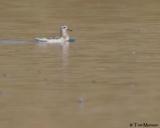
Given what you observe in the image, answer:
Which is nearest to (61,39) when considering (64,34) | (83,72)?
(64,34)

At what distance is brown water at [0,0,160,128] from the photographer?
15359mm

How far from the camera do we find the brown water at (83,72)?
15.4 metres

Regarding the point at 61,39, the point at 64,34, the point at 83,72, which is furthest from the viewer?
the point at 64,34

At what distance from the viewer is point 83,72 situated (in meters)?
19.6

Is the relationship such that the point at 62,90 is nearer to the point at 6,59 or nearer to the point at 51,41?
the point at 6,59

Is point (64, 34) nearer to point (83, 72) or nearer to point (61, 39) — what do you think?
point (61, 39)

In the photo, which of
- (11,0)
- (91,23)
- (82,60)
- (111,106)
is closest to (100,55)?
(82,60)

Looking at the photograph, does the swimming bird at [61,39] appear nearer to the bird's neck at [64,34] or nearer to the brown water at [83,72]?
the bird's neck at [64,34]

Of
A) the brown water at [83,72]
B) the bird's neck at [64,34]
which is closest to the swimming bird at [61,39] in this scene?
the bird's neck at [64,34]

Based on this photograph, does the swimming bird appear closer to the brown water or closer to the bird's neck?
the bird's neck

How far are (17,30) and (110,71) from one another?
29.1ft

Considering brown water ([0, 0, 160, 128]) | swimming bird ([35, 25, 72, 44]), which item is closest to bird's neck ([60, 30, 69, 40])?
swimming bird ([35, 25, 72, 44])

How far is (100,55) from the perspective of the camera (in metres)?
22.1

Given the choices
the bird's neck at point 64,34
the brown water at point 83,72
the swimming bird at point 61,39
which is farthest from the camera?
the bird's neck at point 64,34
